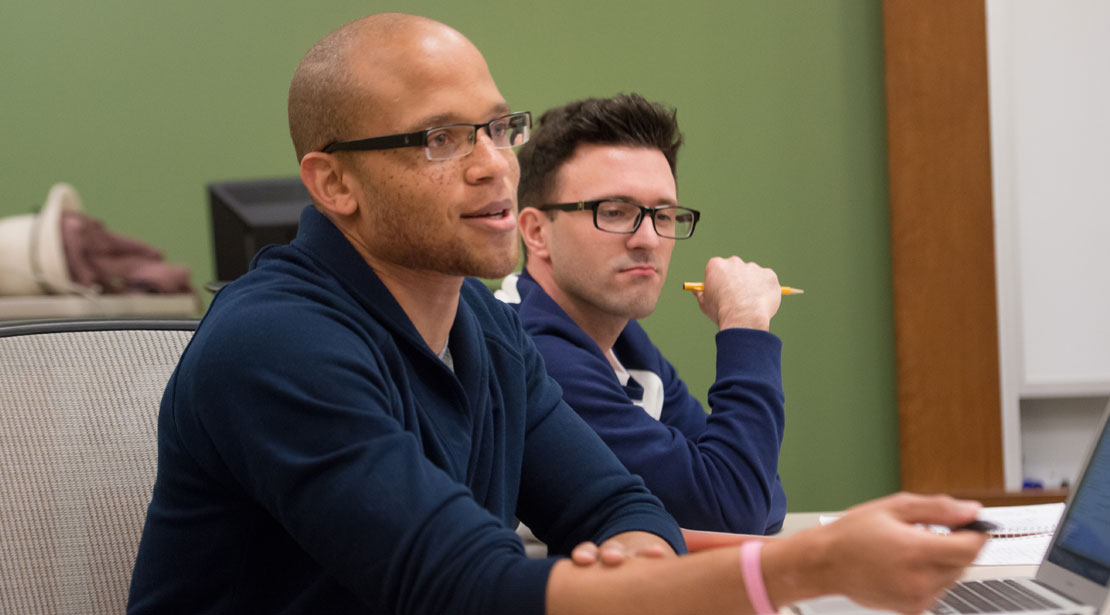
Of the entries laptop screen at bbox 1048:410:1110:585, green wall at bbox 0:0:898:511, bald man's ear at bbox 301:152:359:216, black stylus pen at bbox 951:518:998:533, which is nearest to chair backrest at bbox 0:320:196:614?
bald man's ear at bbox 301:152:359:216

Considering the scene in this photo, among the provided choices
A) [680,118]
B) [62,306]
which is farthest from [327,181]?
[680,118]

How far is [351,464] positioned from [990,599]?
0.61m

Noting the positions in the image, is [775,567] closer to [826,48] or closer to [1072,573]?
[1072,573]

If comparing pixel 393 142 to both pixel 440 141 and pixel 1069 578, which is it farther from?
pixel 1069 578

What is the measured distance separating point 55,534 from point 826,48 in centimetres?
261

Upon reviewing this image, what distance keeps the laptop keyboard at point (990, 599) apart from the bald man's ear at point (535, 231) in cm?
88

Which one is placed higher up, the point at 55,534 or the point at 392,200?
the point at 392,200

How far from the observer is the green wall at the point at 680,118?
301cm

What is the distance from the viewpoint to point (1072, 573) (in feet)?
3.13

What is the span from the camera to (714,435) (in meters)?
1.41

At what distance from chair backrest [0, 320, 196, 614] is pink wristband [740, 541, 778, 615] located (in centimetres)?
66

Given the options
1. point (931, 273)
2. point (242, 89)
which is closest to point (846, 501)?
point (931, 273)

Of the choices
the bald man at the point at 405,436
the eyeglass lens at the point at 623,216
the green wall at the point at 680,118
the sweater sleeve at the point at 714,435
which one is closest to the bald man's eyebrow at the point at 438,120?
the bald man at the point at 405,436

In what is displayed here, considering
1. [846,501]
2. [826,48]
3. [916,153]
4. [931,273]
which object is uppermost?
[826,48]
